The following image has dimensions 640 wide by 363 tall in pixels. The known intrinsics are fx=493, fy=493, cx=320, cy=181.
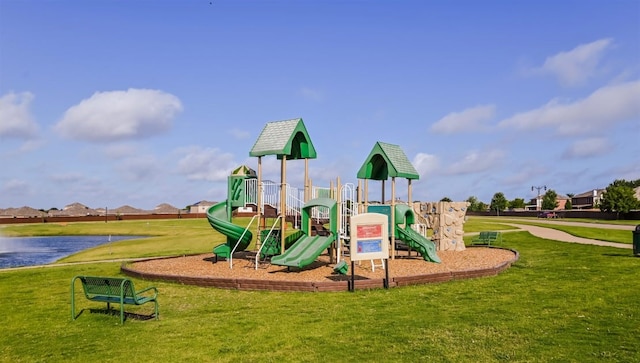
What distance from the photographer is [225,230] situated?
18.0 metres

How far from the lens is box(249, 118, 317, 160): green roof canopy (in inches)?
698

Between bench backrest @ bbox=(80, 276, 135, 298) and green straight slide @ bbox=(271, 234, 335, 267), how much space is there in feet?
18.8

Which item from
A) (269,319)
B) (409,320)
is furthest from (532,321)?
(269,319)

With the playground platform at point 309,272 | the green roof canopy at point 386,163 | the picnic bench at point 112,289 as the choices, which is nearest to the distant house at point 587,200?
the green roof canopy at point 386,163

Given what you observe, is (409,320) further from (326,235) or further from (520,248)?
(520,248)

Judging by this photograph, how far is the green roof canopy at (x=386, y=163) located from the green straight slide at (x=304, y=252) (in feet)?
16.0

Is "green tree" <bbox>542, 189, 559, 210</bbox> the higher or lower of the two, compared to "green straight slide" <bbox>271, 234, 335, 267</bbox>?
higher

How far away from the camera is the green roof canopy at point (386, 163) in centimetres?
1980

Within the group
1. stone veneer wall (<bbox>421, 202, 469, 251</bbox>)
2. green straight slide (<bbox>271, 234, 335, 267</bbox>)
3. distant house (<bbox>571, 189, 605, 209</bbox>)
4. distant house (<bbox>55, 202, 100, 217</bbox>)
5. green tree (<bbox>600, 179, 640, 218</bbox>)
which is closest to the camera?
green straight slide (<bbox>271, 234, 335, 267</bbox>)

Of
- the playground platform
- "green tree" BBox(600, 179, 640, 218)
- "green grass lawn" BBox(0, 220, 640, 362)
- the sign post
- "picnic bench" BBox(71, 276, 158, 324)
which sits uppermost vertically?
"green tree" BBox(600, 179, 640, 218)

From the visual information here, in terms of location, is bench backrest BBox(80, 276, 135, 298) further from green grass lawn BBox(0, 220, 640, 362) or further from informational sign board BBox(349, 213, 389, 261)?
informational sign board BBox(349, 213, 389, 261)

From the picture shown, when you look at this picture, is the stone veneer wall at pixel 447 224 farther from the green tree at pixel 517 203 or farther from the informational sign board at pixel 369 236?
the green tree at pixel 517 203

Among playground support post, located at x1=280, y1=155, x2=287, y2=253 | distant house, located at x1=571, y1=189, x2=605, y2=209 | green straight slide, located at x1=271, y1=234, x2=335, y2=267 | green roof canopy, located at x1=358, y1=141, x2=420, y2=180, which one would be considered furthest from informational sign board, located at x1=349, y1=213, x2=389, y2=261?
distant house, located at x1=571, y1=189, x2=605, y2=209

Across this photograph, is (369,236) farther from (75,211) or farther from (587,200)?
(587,200)
